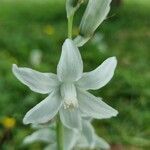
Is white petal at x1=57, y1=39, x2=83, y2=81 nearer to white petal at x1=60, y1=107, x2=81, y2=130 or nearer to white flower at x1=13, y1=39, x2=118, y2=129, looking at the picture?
white flower at x1=13, y1=39, x2=118, y2=129

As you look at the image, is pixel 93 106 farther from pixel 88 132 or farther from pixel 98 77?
pixel 88 132

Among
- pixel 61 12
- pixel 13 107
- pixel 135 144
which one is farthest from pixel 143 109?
pixel 61 12

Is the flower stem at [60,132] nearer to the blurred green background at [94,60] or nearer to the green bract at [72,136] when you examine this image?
the green bract at [72,136]

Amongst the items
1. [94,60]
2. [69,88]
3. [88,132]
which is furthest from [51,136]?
[94,60]

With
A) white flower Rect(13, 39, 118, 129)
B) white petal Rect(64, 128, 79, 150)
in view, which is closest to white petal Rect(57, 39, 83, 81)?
white flower Rect(13, 39, 118, 129)

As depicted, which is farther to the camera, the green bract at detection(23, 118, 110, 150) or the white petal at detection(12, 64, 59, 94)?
Result: the green bract at detection(23, 118, 110, 150)

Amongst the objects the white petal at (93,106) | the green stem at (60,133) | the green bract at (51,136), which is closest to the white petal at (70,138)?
the green bract at (51,136)
